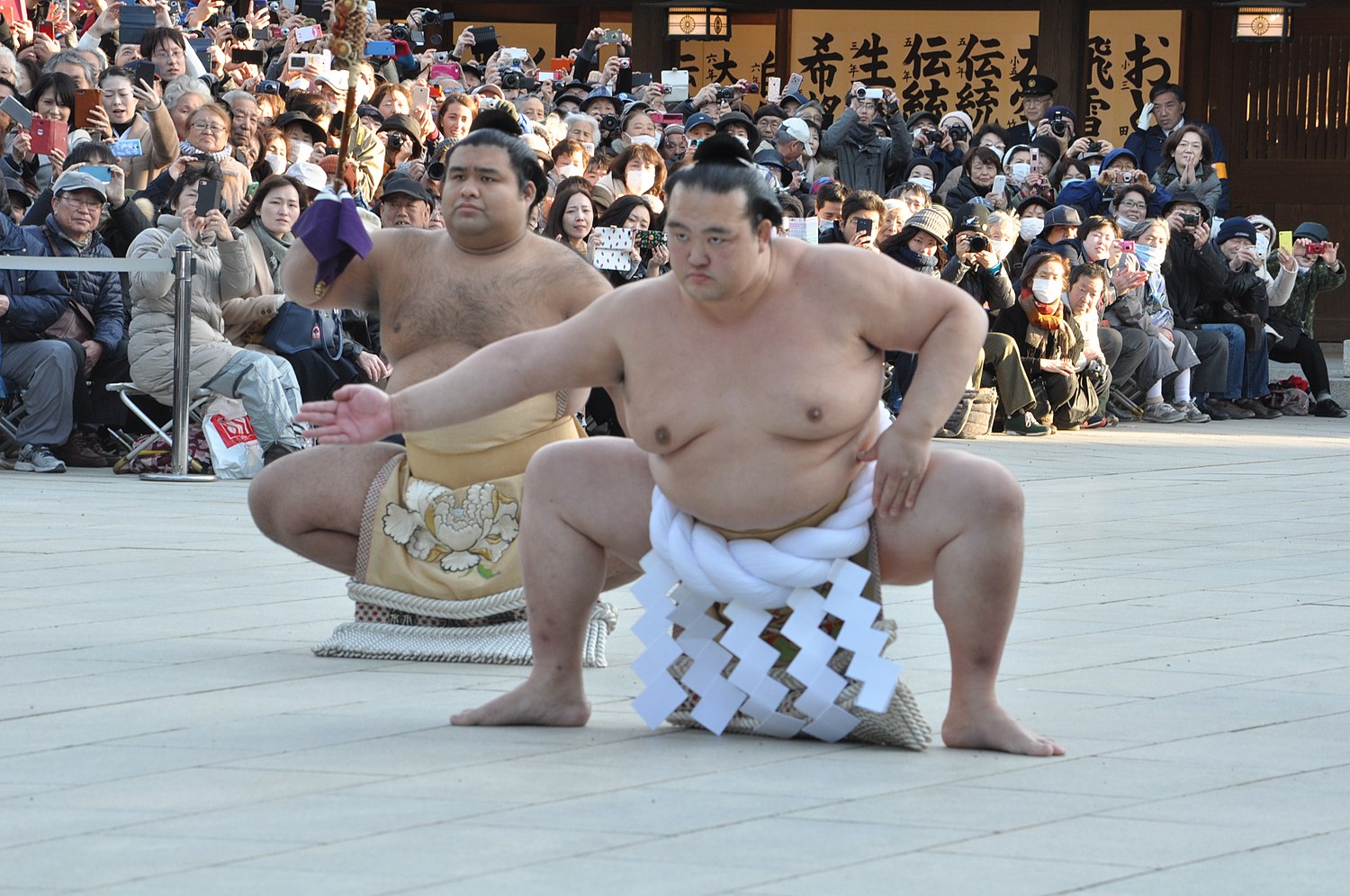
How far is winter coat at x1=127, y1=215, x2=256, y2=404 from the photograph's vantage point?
7074 mm

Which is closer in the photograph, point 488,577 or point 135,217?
point 488,577

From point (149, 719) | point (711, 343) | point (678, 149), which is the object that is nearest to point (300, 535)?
point (149, 719)

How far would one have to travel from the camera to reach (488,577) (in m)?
4.00

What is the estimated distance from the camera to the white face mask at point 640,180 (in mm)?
9075

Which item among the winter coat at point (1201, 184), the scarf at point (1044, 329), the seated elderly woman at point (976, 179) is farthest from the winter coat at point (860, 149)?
the scarf at point (1044, 329)

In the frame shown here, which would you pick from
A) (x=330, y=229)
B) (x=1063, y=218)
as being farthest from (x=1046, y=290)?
(x=330, y=229)

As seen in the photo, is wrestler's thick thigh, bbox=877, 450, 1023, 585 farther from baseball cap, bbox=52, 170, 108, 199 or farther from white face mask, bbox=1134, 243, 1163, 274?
white face mask, bbox=1134, 243, 1163, 274

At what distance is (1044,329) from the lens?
9453 mm

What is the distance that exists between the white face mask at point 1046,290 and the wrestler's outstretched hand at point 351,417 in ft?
21.7

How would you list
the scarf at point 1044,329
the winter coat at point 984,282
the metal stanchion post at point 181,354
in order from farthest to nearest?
1. the scarf at point 1044,329
2. the winter coat at point 984,282
3. the metal stanchion post at point 181,354

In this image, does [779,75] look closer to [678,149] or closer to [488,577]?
[678,149]

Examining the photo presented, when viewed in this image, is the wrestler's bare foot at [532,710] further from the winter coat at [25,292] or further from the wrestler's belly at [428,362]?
the winter coat at [25,292]

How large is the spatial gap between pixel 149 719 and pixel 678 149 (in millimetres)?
7873

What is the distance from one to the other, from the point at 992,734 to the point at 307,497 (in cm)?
159
